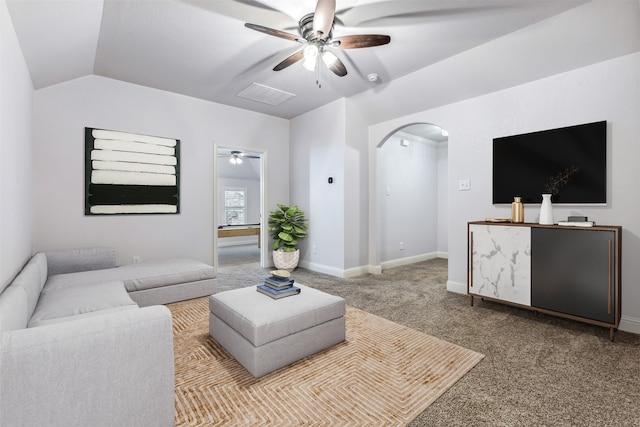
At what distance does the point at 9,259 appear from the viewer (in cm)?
203

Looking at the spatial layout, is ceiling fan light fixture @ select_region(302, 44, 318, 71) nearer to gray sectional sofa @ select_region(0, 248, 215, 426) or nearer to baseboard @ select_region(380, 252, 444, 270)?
gray sectional sofa @ select_region(0, 248, 215, 426)

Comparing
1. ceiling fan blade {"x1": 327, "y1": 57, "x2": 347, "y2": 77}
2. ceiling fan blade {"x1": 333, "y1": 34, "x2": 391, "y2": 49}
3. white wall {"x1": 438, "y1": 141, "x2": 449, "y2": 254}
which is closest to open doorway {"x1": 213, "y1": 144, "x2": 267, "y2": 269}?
white wall {"x1": 438, "y1": 141, "x2": 449, "y2": 254}

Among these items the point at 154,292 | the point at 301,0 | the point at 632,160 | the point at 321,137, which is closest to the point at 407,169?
the point at 321,137

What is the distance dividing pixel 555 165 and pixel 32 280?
4.70 m

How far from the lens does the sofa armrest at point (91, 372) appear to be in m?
1.05

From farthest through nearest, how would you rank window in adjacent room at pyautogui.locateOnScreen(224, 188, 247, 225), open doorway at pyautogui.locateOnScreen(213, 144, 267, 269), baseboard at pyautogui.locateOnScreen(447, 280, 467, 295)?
window in adjacent room at pyautogui.locateOnScreen(224, 188, 247, 225) → open doorway at pyautogui.locateOnScreen(213, 144, 267, 269) → baseboard at pyautogui.locateOnScreen(447, 280, 467, 295)

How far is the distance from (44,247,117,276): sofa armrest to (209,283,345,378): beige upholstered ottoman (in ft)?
6.60

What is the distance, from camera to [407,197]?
588 cm

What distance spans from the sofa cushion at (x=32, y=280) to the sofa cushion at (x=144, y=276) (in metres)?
0.17

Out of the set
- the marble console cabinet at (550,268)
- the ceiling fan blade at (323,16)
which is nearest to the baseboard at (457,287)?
the marble console cabinet at (550,268)

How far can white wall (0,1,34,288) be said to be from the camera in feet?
6.02

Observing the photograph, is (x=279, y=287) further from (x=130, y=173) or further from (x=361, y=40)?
(x=130, y=173)

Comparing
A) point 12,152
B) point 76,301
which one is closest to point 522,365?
point 76,301

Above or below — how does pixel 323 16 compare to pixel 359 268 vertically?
above
